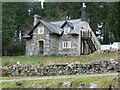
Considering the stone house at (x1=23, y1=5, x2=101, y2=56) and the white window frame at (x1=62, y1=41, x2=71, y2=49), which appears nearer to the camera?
the stone house at (x1=23, y1=5, x2=101, y2=56)

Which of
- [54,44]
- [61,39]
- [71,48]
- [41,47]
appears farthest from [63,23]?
[41,47]

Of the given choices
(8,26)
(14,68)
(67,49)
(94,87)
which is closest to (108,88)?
(94,87)

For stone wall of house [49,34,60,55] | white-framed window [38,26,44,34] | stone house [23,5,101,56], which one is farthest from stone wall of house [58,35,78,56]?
white-framed window [38,26,44,34]

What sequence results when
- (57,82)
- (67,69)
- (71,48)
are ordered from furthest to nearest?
(71,48) < (67,69) < (57,82)

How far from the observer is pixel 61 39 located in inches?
1073

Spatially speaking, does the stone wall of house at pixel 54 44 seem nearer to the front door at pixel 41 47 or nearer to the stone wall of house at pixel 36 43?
the stone wall of house at pixel 36 43

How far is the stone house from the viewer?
2638 cm

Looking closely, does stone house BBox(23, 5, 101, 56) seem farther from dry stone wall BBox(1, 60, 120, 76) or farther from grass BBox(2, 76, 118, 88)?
grass BBox(2, 76, 118, 88)

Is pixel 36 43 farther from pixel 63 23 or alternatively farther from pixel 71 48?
pixel 71 48

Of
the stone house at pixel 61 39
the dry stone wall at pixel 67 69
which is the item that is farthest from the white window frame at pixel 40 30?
the dry stone wall at pixel 67 69

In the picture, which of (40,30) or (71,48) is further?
(40,30)

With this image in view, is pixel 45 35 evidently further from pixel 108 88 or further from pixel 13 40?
pixel 108 88

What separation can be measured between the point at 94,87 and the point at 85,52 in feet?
59.2

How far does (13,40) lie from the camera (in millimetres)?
34125
